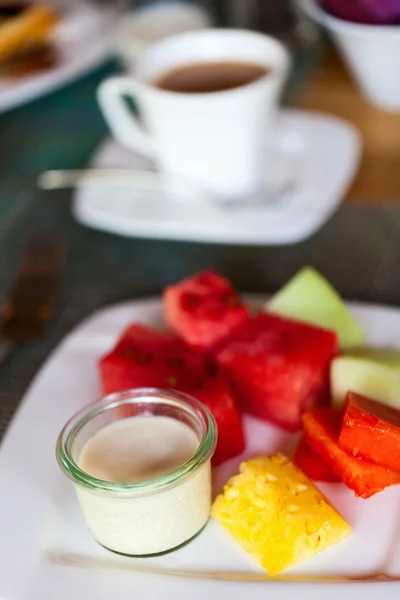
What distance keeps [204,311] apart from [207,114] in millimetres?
384

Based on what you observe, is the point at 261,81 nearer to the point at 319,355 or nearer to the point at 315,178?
the point at 315,178

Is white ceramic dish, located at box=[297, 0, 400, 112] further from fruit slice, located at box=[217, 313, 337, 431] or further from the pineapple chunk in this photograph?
the pineapple chunk

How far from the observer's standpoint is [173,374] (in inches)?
31.5

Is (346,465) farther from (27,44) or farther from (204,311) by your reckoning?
(27,44)

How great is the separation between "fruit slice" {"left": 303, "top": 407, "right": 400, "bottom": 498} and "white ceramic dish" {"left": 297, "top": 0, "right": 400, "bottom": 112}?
0.78 m

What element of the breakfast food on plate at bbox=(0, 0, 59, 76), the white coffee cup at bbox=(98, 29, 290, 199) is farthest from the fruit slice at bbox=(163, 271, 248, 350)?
the breakfast food on plate at bbox=(0, 0, 59, 76)

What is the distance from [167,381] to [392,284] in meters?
0.40

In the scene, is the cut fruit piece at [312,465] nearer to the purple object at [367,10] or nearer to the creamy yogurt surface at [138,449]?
the creamy yogurt surface at [138,449]

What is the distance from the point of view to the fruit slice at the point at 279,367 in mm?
788

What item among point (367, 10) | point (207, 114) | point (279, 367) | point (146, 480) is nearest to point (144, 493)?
point (146, 480)

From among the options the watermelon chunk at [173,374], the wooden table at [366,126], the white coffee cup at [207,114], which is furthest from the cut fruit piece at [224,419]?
the wooden table at [366,126]

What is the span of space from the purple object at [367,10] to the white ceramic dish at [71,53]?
0.51m

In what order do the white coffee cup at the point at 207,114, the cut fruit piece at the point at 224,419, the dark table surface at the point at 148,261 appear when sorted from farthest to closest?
the white coffee cup at the point at 207,114 → the dark table surface at the point at 148,261 → the cut fruit piece at the point at 224,419

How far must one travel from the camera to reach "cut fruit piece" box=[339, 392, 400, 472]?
26.7 inches
